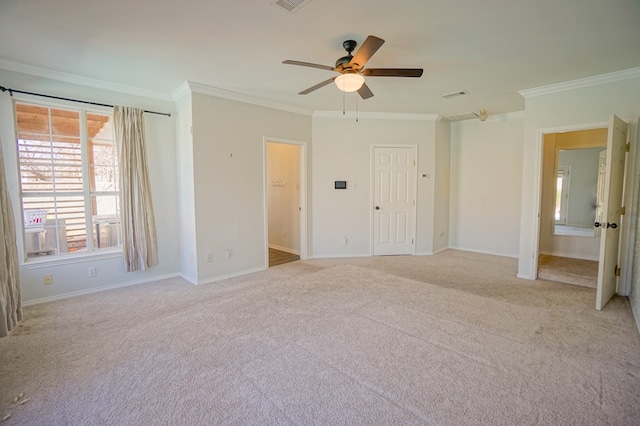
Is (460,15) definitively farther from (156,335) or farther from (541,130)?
(156,335)

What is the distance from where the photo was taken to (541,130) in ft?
13.5

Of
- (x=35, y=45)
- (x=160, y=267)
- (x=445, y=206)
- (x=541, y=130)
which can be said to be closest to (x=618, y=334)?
(x=541, y=130)

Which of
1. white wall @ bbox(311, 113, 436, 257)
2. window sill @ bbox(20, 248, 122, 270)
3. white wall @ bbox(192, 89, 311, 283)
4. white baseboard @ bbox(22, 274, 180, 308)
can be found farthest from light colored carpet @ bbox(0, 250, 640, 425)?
white wall @ bbox(311, 113, 436, 257)

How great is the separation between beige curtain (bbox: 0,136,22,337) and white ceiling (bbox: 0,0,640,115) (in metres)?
1.34

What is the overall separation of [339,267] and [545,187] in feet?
12.2

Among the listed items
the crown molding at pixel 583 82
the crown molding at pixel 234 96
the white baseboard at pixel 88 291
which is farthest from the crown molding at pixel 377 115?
the white baseboard at pixel 88 291

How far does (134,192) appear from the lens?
408cm

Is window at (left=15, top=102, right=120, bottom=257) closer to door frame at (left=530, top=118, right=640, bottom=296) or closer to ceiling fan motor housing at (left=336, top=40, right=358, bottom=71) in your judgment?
ceiling fan motor housing at (left=336, top=40, right=358, bottom=71)

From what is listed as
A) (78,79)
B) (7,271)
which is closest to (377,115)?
(78,79)

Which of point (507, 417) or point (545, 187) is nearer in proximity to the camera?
point (507, 417)

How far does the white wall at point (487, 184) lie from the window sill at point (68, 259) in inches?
239

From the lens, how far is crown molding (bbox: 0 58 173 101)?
330 cm

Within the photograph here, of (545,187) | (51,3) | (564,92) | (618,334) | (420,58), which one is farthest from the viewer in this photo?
(545,187)

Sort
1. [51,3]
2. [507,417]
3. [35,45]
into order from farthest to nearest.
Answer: [35,45]
[51,3]
[507,417]
